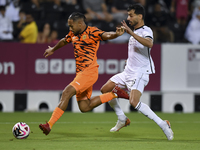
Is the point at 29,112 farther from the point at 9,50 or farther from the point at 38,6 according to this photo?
the point at 38,6

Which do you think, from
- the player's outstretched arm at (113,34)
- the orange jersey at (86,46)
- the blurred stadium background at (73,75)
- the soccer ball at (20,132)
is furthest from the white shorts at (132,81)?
the blurred stadium background at (73,75)

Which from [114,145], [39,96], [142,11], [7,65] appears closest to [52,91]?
[39,96]

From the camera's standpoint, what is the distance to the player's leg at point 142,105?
6.43m

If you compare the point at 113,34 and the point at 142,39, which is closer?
the point at 142,39

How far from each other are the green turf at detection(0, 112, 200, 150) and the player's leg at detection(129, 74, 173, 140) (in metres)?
0.19

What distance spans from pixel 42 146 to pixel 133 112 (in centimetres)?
638

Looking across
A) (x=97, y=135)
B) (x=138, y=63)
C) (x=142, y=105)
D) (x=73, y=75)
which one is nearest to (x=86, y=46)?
(x=138, y=63)

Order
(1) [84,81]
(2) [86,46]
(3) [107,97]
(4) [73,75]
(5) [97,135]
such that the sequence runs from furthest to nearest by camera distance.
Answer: (4) [73,75] → (3) [107,97] → (5) [97,135] → (2) [86,46] → (1) [84,81]

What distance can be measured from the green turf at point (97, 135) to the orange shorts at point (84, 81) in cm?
70

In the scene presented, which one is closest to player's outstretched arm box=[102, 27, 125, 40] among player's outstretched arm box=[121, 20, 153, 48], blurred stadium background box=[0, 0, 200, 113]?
player's outstretched arm box=[121, 20, 153, 48]

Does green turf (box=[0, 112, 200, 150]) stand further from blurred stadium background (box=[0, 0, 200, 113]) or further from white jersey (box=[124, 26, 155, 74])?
white jersey (box=[124, 26, 155, 74])

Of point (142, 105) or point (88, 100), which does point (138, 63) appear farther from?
point (88, 100)

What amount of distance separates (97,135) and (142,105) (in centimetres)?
99

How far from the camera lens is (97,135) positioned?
697 cm
